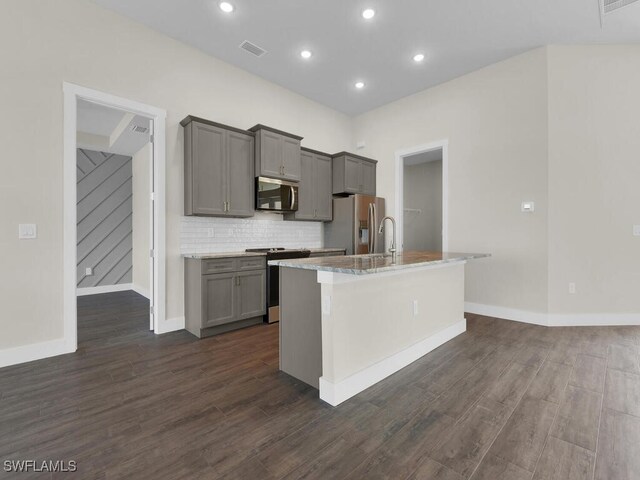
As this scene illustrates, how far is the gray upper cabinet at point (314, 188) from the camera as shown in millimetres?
4875

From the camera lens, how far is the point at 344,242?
5168 mm

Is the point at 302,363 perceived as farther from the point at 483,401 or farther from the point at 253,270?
the point at 253,270

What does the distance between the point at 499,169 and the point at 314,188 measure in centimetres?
275

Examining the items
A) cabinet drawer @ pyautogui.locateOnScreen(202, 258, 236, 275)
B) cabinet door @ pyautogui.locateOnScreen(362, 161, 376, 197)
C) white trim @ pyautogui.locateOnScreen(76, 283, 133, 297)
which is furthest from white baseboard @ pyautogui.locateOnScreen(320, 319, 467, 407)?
white trim @ pyautogui.locateOnScreen(76, 283, 133, 297)

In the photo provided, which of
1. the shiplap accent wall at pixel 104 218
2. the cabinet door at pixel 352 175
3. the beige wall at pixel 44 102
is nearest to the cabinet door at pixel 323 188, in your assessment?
the cabinet door at pixel 352 175

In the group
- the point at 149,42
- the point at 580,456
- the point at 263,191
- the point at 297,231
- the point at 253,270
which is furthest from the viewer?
the point at 297,231

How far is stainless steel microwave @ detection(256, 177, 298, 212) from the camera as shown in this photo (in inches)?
163

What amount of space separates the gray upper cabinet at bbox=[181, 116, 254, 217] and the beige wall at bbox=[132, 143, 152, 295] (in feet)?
8.51

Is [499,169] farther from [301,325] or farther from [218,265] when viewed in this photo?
[218,265]

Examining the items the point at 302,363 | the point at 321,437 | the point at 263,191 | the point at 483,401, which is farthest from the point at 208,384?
the point at 263,191

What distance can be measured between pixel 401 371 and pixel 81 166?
6761 mm

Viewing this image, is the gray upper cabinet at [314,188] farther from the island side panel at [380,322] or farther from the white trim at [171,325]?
the island side panel at [380,322]

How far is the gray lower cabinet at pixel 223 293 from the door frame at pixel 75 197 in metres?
0.34

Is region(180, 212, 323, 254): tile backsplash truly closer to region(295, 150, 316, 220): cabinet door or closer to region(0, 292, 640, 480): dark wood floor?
region(295, 150, 316, 220): cabinet door
